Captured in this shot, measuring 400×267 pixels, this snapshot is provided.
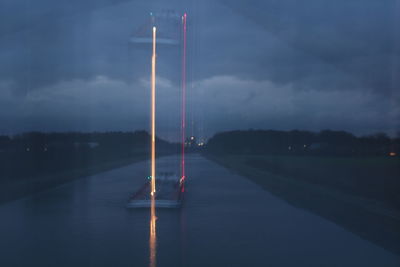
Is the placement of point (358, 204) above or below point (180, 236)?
below

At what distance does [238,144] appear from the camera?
9638 centimetres

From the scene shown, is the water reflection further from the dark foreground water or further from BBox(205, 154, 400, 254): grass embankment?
BBox(205, 154, 400, 254): grass embankment

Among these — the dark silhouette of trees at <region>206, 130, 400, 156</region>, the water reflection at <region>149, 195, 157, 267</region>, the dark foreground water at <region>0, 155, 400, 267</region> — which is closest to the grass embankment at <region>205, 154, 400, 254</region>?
the dark foreground water at <region>0, 155, 400, 267</region>

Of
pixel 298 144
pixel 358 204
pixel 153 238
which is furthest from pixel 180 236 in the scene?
pixel 298 144

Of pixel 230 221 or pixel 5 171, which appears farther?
pixel 5 171

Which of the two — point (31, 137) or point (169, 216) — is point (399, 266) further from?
point (31, 137)

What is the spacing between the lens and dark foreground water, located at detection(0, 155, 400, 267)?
8.27 metres

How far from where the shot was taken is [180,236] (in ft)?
33.8

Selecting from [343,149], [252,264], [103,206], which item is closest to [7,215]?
[103,206]

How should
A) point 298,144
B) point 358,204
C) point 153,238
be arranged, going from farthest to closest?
point 298,144
point 358,204
point 153,238

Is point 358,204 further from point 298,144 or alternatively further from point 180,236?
point 298,144

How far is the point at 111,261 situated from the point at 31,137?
139 feet

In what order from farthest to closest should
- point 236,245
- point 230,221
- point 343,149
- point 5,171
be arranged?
point 343,149 < point 5,171 < point 230,221 < point 236,245

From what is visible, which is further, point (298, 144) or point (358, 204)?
point (298, 144)
